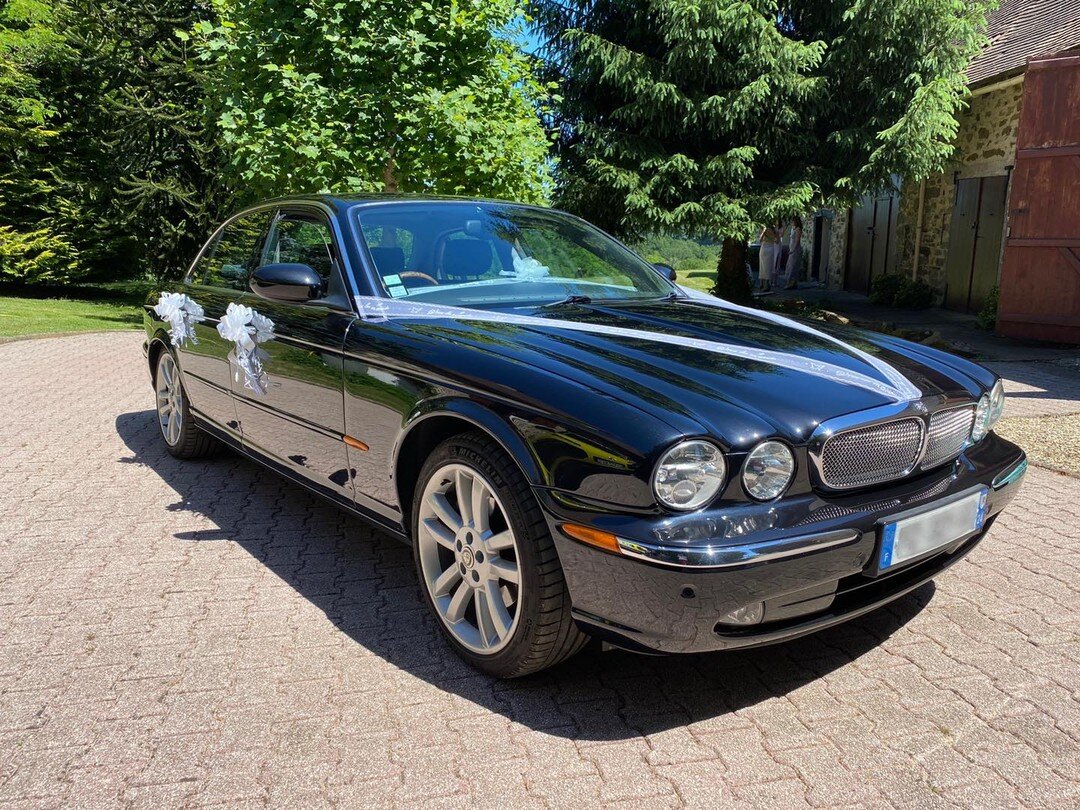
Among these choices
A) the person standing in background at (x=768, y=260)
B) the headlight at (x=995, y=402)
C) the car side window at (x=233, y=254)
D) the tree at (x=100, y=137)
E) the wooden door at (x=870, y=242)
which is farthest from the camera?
the person standing in background at (x=768, y=260)

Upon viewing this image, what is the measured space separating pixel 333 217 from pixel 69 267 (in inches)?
691

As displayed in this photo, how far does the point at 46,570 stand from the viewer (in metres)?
3.74

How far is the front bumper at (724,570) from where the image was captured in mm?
2193

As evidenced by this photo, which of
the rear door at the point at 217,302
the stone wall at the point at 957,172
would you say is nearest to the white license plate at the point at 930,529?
the rear door at the point at 217,302

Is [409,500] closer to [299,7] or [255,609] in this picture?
[255,609]

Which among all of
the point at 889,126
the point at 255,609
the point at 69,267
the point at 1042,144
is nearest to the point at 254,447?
the point at 255,609

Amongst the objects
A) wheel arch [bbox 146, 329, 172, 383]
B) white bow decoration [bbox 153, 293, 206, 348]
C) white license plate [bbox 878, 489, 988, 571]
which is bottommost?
white license plate [bbox 878, 489, 988, 571]

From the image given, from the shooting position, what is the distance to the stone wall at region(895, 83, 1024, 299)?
12672 mm

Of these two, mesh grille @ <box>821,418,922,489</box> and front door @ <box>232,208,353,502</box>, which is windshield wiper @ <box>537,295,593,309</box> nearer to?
front door @ <box>232,208,353,502</box>

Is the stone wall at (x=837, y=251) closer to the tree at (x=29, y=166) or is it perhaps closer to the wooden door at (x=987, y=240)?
the wooden door at (x=987, y=240)

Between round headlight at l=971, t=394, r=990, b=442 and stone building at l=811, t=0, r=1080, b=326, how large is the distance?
9.40 metres

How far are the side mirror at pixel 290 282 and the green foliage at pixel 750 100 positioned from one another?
9.28 metres

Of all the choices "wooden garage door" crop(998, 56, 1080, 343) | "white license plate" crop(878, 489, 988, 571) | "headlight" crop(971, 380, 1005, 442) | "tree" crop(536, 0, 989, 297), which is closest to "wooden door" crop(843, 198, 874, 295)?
"tree" crop(536, 0, 989, 297)

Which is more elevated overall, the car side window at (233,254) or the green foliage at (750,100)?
the green foliage at (750,100)
